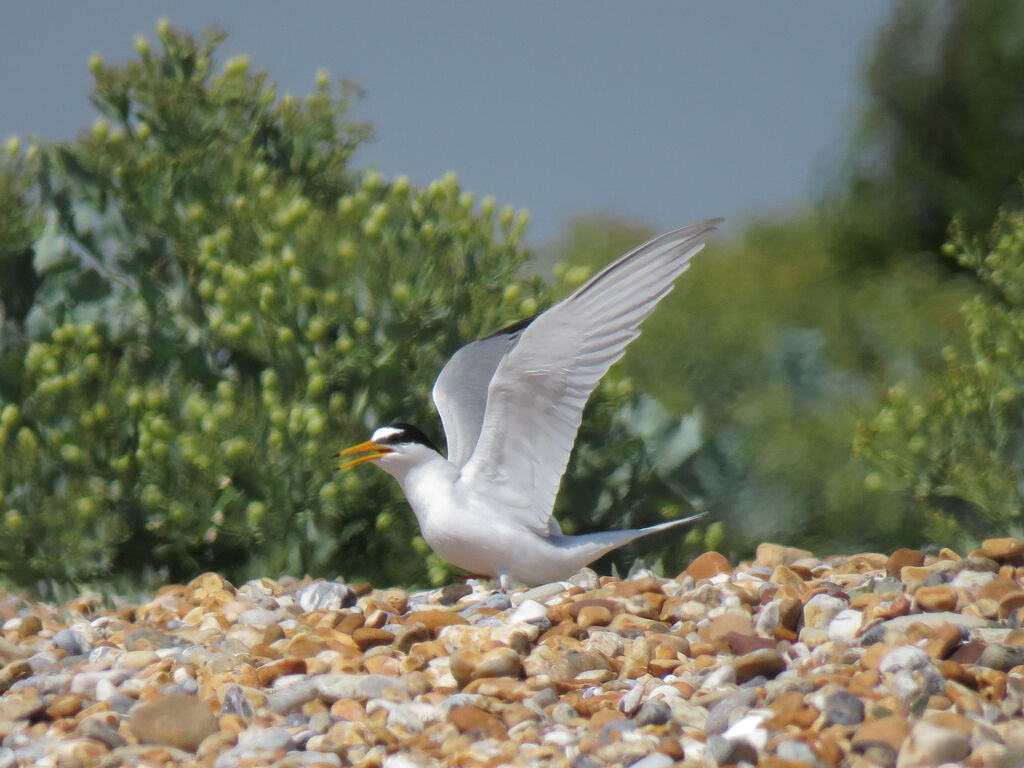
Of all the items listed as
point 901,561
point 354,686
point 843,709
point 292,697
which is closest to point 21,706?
point 292,697

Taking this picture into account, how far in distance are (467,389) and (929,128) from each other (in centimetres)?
1052

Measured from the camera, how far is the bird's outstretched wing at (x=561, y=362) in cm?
421

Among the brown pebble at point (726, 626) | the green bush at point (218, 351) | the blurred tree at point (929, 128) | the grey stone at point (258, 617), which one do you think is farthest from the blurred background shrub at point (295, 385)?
the blurred tree at point (929, 128)

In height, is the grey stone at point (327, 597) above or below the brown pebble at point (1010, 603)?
above

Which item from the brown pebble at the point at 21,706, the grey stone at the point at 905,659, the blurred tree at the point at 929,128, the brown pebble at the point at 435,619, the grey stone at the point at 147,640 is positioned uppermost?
the blurred tree at the point at 929,128

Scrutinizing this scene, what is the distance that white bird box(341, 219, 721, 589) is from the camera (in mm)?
4227

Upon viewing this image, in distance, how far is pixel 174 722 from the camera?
3.21m

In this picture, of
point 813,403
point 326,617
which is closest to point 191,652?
point 326,617

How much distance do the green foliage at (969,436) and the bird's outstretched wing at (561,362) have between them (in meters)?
2.51

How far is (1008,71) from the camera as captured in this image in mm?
13688

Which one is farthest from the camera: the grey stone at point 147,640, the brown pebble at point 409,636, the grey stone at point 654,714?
the grey stone at point 147,640

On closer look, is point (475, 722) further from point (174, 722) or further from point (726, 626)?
point (726, 626)

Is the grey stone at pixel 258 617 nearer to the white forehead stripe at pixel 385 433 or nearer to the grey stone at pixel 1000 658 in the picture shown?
the white forehead stripe at pixel 385 433

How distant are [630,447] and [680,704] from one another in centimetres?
292
